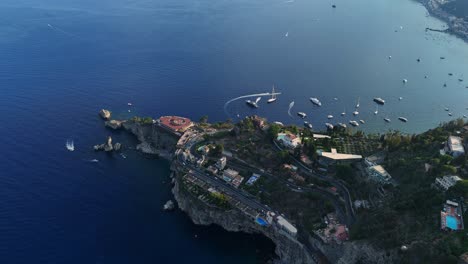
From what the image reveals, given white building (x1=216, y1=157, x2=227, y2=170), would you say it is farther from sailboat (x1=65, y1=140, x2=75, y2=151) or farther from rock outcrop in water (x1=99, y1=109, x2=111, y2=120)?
rock outcrop in water (x1=99, y1=109, x2=111, y2=120)

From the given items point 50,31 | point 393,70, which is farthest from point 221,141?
point 50,31

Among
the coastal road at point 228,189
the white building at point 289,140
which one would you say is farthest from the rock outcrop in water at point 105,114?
the white building at point 289,140

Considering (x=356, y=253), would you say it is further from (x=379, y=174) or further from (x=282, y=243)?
(x=379, y=174)

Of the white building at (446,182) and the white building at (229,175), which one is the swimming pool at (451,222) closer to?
the white building at (446,182)

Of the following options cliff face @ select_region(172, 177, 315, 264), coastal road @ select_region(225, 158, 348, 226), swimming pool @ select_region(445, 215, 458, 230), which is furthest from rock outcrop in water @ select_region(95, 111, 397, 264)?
swimming pool @ select_region(445, 215, 458, 230)

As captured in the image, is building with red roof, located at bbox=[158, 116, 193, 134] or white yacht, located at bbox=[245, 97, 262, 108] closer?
building with red roof, located at bbox=[158, 116, 193, 134]

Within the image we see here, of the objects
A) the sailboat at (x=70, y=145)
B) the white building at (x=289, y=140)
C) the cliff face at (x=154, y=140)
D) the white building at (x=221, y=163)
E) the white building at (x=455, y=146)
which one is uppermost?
the white building at (x=455, y=146)
